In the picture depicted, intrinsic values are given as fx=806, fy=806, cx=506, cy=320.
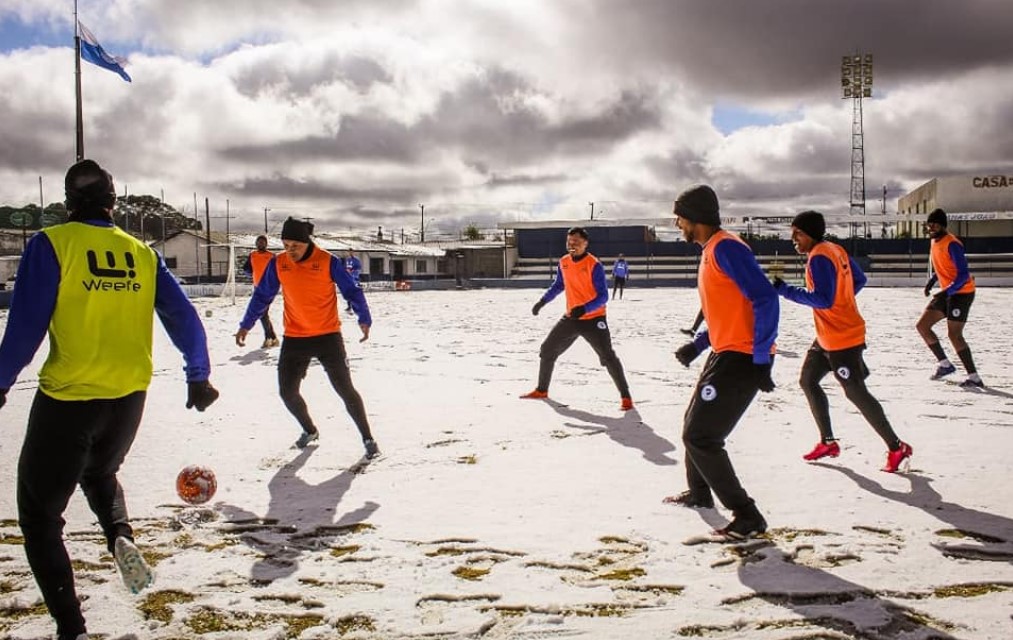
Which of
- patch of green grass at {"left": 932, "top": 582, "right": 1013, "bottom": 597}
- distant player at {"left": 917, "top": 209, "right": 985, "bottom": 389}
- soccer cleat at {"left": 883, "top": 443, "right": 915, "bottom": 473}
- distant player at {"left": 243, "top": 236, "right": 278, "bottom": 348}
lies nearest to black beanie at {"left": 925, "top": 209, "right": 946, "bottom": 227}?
distant player at {"left": 917, "top": 209, "right": 985, "bottom": 389}

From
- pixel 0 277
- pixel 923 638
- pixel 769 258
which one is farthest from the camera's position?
pixel 0 277

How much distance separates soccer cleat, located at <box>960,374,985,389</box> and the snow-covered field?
35 cm

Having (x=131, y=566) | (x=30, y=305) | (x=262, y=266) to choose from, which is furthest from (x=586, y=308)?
(x=262, y=266)

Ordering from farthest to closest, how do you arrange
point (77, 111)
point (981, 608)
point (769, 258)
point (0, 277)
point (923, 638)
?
point (0, 277) → point (769, 258) → point (77, 111) → point (981, 608) → point (923, 638)

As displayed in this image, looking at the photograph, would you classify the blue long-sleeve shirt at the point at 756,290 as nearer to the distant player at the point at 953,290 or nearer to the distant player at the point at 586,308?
the distant player at the point at 586,308

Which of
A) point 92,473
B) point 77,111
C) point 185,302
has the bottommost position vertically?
point 92,473

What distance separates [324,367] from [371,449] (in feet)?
2.17

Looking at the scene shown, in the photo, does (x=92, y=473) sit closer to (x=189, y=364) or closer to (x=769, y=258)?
(x=189, y=364)

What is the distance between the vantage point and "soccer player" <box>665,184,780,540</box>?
3736 mm

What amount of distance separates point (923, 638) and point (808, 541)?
39.6 inches

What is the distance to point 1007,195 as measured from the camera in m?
54.9

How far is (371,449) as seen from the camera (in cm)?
565

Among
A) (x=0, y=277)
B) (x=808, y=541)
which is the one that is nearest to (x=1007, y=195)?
(x=808, y=541)

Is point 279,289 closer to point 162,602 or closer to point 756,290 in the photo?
point 162,602
